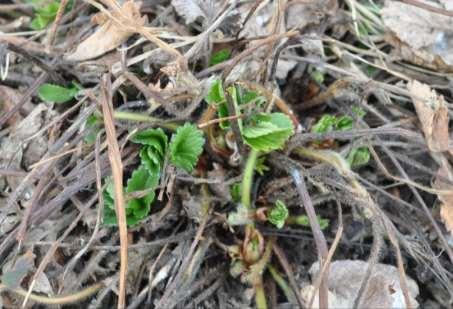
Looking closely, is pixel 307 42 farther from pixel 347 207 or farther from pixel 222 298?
pixel 222 298

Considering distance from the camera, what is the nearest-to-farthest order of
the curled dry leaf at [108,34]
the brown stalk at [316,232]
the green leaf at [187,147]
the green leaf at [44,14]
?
the brown stalk at [316,232]
the green leaf at [187,147]
the curled dry leaf at [108,34]
the green leaf at [44,14]

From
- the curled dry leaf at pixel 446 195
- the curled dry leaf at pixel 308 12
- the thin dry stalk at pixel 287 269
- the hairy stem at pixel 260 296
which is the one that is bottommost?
the hairy stem at pixel 260 296

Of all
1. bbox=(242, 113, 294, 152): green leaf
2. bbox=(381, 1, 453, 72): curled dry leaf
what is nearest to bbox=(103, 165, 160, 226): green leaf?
bbox=(242, 113, 294, 152): green leaf

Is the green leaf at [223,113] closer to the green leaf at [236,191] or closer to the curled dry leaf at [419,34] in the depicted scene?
the green leaf at [236,191]

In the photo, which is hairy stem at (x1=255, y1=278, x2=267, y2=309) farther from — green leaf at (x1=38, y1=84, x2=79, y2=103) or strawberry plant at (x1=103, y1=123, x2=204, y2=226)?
green leaf at (x1=38, y1=84, x2=79, y2=103)

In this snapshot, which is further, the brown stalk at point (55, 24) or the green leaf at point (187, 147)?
the brown stalk at point (55, 24)

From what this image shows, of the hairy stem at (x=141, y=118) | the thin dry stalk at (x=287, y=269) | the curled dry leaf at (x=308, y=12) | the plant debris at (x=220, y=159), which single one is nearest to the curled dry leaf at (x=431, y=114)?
the plant debris at (x=220, y=159)

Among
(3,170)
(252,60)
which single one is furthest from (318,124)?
(3,170)
